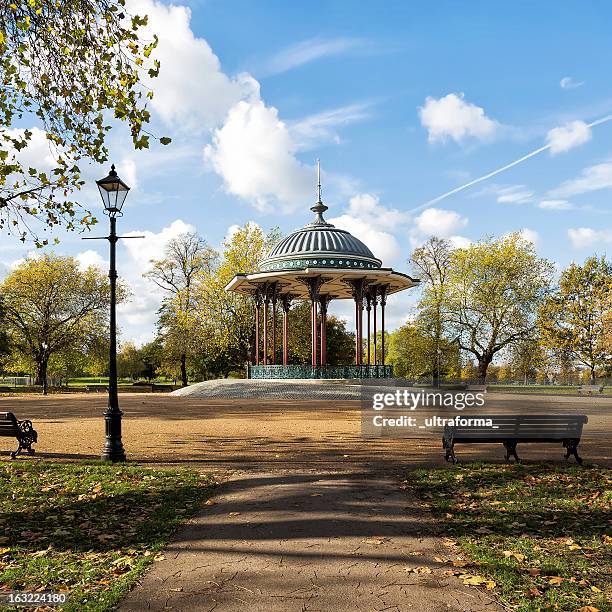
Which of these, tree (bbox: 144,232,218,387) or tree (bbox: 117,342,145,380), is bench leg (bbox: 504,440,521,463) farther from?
tree (bbox: 117,342,145,380)

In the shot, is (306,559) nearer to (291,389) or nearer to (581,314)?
(291,389)

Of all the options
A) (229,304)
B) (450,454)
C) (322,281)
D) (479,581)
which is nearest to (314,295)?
(322,281)

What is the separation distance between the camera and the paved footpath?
15.9 feet

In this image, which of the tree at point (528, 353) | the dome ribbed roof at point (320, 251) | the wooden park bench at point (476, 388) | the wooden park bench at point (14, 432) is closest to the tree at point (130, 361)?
the dome ribbed roof at point (320, 251)

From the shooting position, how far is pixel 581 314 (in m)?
48.5

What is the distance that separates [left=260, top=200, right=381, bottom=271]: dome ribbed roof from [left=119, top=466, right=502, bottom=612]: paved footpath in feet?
92.2

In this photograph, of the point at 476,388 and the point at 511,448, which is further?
the point at 476,388

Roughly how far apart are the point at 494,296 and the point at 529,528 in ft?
139

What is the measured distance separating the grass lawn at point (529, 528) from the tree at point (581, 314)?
131 feet

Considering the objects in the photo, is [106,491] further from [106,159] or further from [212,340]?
[212,340]

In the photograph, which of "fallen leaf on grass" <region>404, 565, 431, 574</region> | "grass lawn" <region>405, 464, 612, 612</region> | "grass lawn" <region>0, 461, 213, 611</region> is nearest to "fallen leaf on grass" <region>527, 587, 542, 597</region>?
"grass lawn" <region>405, 464, 612, 612</region>

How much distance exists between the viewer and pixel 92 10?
9.86 metres

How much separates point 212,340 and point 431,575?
42.9 meters

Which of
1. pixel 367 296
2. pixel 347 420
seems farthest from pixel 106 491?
pixel 367 296
